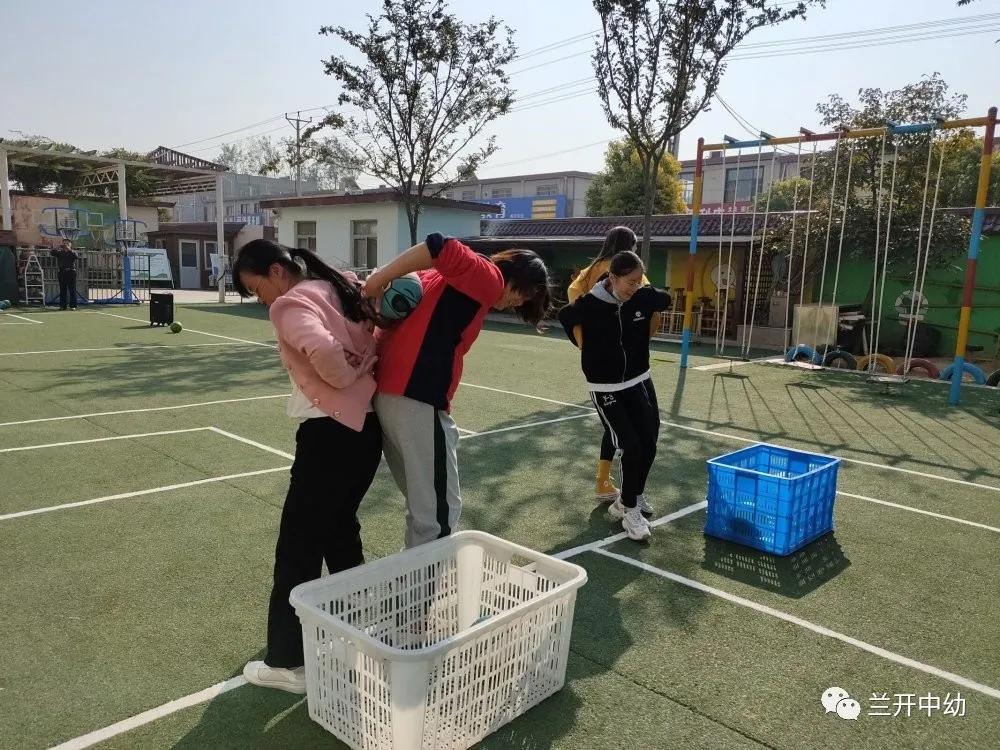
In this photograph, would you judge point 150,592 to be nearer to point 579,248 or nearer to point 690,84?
point 690,84

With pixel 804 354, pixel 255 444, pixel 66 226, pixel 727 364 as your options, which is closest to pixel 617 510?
pixel 255 444

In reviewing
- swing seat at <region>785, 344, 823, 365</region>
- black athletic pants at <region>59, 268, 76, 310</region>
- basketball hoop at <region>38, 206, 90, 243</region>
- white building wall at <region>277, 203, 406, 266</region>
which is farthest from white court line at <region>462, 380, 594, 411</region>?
basketball hoop at <region>38, 206, 90, 243</region>

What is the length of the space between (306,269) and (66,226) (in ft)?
92.7

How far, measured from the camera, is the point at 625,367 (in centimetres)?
428

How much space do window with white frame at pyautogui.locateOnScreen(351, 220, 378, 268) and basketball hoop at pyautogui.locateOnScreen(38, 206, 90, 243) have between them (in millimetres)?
9124

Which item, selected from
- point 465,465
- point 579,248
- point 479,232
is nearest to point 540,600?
point 465,465

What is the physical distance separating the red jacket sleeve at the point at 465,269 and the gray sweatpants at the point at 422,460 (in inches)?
18.7

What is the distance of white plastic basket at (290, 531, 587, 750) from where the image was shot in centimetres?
219

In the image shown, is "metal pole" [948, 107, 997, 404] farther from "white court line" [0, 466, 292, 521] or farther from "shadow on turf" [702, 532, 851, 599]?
"white court line" [0, 466, 292, 521]

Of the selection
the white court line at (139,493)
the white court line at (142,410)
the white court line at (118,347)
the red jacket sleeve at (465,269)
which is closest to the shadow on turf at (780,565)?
the red jacket sleeve at (465,269)

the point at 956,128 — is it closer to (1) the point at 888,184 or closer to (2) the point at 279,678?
(1) the point at 888,184

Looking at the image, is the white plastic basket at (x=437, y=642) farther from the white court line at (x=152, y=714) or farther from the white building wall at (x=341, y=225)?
the white building wall at (x=341, y=225)

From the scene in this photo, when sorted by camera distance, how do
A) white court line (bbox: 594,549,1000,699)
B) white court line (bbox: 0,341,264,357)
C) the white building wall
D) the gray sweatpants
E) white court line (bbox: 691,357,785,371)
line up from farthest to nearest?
1. the white building wall
2. white court line (bbox: 691,357,785,371)
3. white court line (bbox: 0,341,264,357)
4. white court line (bbox: 594,549,1000,699)
5. the gray sweatpants

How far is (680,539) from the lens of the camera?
14.5 ft
